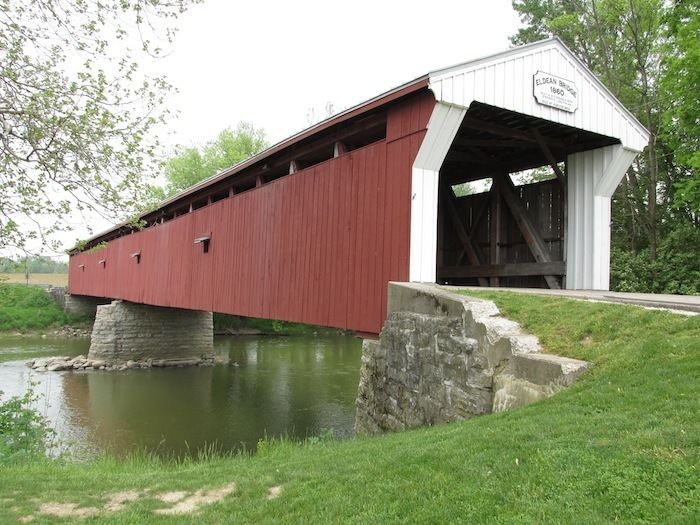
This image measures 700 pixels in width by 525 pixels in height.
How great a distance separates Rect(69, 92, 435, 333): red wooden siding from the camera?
6.47 metres

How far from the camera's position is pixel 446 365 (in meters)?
4.88

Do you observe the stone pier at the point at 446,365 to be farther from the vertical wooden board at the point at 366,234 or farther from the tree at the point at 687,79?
the tree at the point at 687,79

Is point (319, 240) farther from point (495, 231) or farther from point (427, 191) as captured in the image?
point (495, 231)

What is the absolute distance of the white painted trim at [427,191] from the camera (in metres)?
6.06

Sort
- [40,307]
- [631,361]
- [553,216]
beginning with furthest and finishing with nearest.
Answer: [40,307]
[553,216]
[631,361]

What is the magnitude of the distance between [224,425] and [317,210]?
5120 millimetres

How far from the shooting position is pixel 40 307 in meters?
31.0

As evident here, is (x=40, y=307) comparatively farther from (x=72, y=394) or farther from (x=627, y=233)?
(x=627, y=233)

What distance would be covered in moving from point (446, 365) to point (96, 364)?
15.7 metres

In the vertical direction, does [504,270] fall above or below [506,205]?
below

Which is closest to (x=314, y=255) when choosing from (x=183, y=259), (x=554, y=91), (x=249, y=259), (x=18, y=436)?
(x=249, y=259)

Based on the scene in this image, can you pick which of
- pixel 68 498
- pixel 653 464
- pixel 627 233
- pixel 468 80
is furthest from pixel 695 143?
pixel 68 498

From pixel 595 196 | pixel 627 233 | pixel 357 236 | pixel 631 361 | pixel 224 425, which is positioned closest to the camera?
pixel 631 361

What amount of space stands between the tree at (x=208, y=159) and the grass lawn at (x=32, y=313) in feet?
29.5
